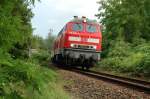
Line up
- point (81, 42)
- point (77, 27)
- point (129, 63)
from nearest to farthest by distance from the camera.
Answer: point (81, 42) → point (77, 27) → point (129, 63)

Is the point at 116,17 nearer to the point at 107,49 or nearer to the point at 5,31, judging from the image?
the point at 107,49

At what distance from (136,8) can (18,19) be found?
138 ft

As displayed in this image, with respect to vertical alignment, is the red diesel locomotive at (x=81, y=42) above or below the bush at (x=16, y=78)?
above

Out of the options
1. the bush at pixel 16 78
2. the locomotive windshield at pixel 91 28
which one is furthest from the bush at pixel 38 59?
the bush at pixel 16 78

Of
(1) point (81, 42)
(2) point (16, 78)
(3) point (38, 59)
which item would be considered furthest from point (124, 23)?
(2) point (16, 78)

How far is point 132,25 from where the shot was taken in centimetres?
4666

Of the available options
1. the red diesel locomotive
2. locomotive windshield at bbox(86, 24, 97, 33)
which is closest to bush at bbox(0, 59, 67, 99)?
the red diesel locomotive

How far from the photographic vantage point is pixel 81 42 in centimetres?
2656

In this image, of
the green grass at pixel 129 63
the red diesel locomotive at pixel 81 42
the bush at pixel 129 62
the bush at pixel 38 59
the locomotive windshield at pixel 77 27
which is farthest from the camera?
the locomotive windshield at pixel 77 27

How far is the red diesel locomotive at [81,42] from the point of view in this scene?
26.3m

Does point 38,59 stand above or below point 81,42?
below

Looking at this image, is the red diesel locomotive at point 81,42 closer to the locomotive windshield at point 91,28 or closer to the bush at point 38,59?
the locomotive windshield at point 91,28

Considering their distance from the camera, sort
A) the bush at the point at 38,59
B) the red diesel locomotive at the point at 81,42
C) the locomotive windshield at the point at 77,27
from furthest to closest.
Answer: the locomotive windshield at the point at 77,27 < the red diesel locomotive at the point at 81,42 < the bush at the point at 38,59

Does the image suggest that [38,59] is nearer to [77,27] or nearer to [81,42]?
[81,42]
